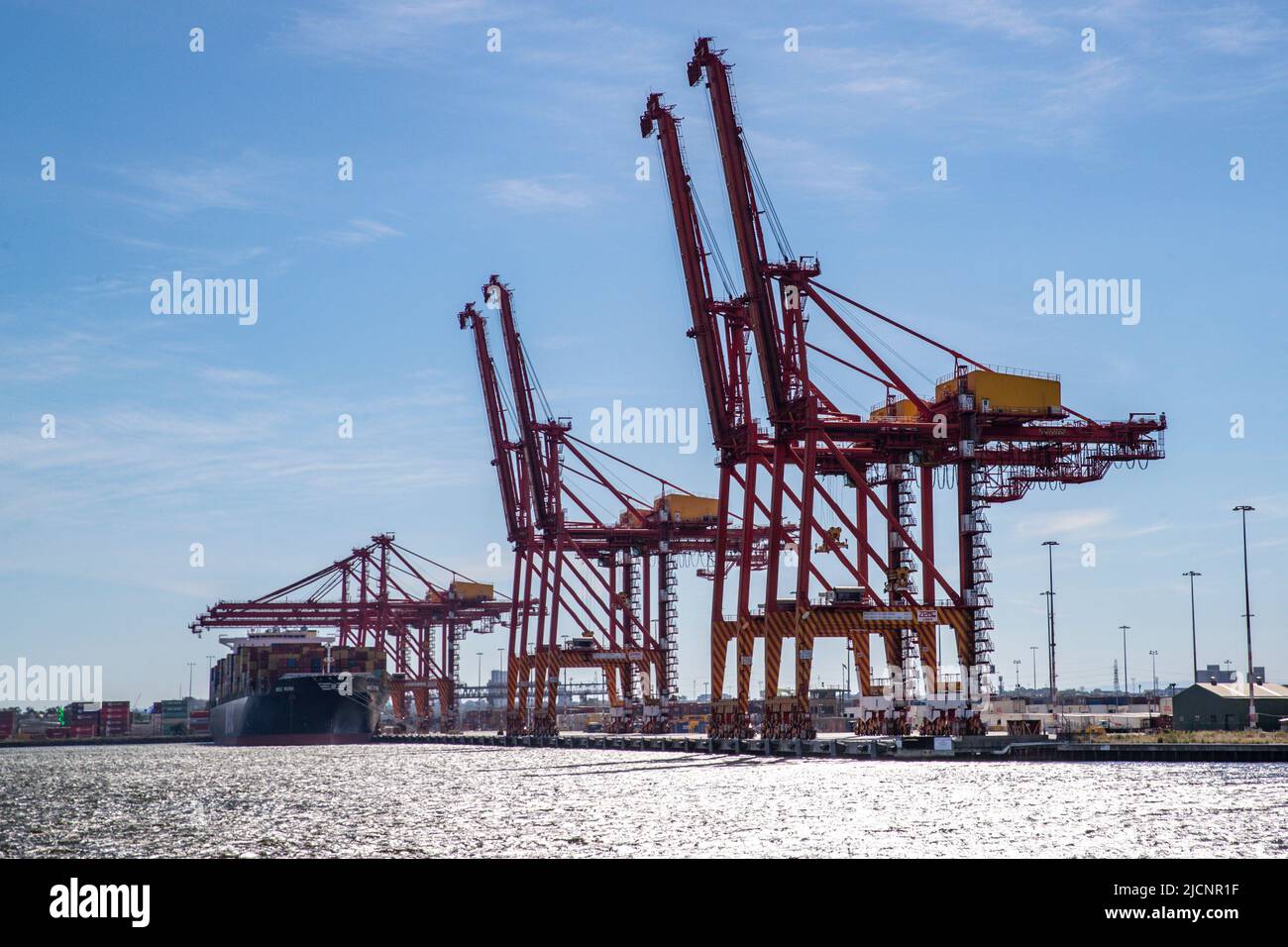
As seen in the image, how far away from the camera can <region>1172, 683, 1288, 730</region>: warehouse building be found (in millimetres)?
81062

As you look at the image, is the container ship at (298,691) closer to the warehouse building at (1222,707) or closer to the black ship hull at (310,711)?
the black ship hull at (310,711)

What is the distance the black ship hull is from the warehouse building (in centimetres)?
7428

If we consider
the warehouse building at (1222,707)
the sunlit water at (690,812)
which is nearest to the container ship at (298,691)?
the sunlit water at (690,812)

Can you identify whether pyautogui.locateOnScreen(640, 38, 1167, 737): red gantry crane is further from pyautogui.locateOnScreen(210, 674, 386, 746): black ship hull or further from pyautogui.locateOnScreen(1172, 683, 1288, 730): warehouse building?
pyautogui.locateOnScreen(210, 674, 386, 746): black ship hull

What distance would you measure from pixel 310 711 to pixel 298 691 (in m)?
2.02

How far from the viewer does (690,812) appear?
42.7m

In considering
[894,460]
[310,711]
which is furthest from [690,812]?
[310,711]

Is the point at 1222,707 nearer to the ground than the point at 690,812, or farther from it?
farther from it

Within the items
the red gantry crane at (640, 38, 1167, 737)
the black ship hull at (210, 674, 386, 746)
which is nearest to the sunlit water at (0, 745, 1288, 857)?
the red gantry crane at (640, 38, 1167, 737)

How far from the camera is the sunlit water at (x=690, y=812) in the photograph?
33688 mm

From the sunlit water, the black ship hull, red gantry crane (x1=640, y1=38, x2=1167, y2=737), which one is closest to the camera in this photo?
the sunlit water

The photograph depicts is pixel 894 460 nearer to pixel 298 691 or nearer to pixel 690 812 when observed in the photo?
pixel 690 812

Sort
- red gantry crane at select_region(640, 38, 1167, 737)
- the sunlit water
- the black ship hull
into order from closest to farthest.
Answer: the sunlit water, red gantry crane at select_region(640, 38, 1167, 737), the black ship hull

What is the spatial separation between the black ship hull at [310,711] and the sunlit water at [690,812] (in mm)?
61311
